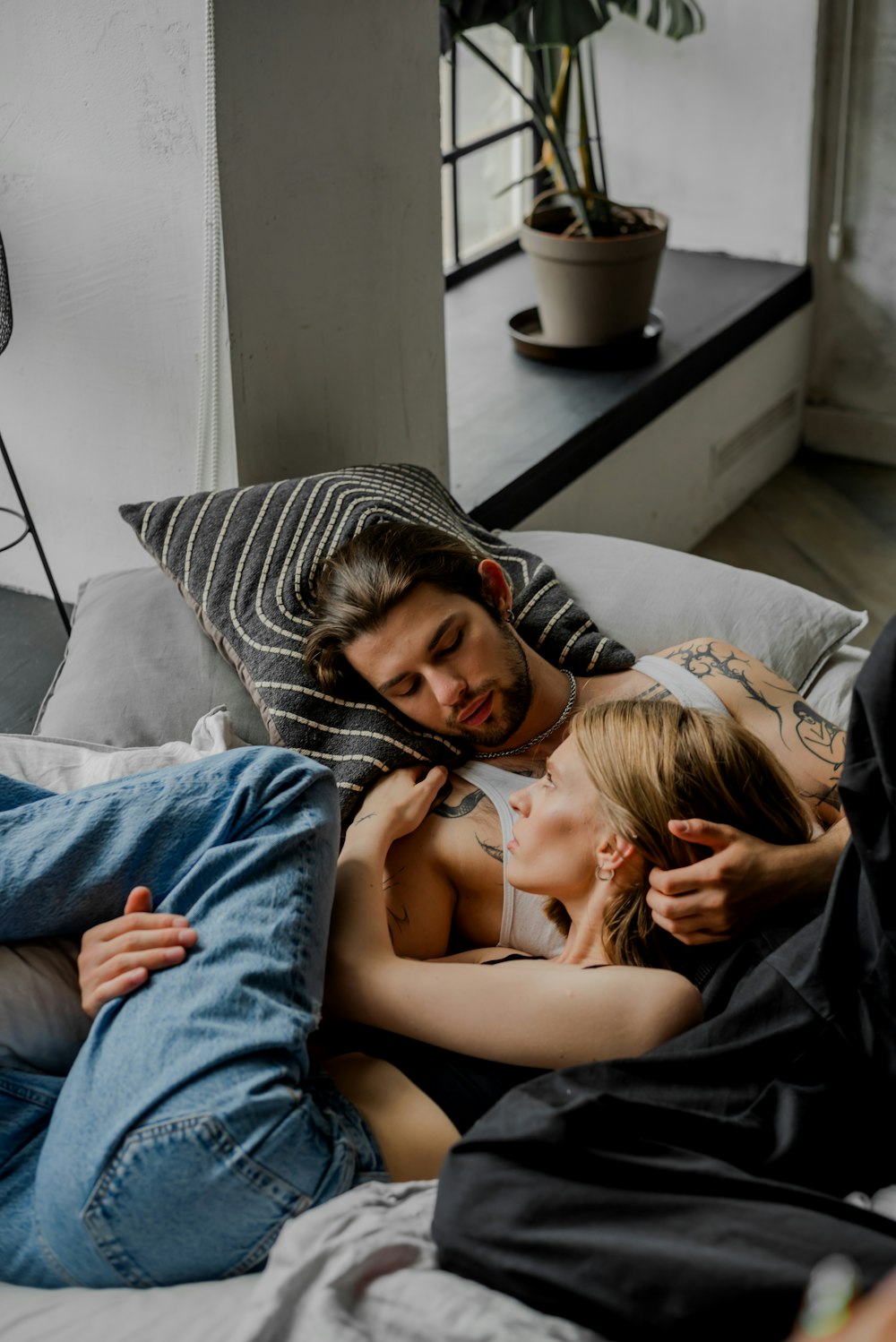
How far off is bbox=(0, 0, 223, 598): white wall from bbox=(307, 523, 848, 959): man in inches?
24.0

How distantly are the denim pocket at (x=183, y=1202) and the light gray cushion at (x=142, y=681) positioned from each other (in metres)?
0.78

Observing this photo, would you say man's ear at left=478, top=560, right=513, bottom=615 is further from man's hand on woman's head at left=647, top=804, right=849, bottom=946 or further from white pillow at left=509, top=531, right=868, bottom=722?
man's hand on woman's head at left=647, top=804, right=849, bottom=946

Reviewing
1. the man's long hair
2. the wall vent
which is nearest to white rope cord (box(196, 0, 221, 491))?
the man's long hair

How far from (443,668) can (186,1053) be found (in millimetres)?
713

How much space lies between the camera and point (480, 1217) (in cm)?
107

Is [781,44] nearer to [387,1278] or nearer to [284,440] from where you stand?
[284,440]

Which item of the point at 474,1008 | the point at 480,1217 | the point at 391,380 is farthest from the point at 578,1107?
the point at 391,380

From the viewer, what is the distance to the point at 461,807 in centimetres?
176

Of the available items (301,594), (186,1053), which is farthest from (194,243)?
(186,1053)

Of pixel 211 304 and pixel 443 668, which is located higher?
pixel 211 304

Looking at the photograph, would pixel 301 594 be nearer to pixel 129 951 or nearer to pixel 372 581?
pixel 372 581

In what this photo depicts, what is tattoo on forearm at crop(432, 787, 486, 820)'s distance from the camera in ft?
5.73

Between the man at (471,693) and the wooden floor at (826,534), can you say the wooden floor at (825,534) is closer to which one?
the wooden floor at (826,534)

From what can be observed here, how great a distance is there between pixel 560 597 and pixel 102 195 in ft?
3.17
